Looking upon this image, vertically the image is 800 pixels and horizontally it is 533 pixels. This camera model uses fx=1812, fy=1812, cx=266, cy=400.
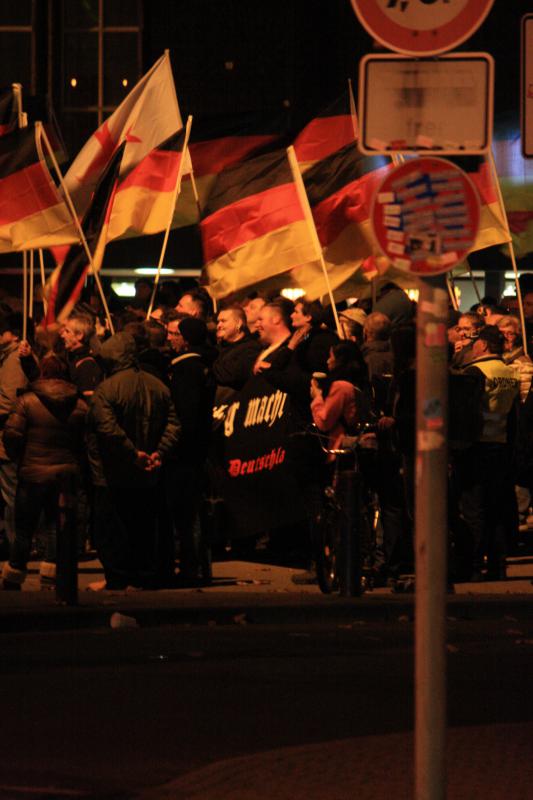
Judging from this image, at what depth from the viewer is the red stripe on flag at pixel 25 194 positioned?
54.8 feet

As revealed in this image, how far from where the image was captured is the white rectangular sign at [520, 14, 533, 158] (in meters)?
9.54

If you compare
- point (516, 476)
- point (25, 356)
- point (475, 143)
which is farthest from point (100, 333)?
point (475, 143)

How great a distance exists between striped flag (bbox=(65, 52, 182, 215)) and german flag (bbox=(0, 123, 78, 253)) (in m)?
1.21

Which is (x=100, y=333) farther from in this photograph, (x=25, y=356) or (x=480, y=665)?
(x=480, y=665)

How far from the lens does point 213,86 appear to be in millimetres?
27391

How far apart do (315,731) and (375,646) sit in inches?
99.6

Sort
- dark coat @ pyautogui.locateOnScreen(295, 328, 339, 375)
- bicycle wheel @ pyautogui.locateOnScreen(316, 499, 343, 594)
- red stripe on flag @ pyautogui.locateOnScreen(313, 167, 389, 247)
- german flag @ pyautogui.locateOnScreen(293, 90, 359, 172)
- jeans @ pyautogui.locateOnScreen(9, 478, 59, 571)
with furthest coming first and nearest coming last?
1. german flag @ pyautogui.locateOnScreen(293, 90, 359, 172)
2. red stripe on flag @ pyautogui.locateOnScreen(313, 167, 389, 247)
3. dark coat @ pyautogui.locateOnScreen(295, 328, 339, 375)
4. jeans @ pyautogui.locateOnScreen(9, 478, 59, 571)
5. bicycle wheel @ pyautogui.locateOnScreen(316, 499, 343, 594)

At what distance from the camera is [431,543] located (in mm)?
6055

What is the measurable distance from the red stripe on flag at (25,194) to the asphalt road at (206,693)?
616 centimetres

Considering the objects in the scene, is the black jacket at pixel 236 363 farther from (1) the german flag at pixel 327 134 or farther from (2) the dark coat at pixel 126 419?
(1) the german flag at pixel 327 134

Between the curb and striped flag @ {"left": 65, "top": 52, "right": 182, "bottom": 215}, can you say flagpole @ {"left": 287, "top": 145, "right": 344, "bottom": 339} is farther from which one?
the curb

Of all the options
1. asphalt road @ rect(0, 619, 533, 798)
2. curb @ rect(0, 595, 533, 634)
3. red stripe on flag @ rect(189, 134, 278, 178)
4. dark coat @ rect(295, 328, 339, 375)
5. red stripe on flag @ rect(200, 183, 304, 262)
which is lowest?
asphalt road @ rect(0, 619, 533, 798)

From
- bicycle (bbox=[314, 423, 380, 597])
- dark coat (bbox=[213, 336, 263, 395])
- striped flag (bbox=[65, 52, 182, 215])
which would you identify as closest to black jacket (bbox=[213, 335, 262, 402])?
dark coat (bbox=[213, 336, 263, 395])

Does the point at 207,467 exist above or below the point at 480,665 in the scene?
above
